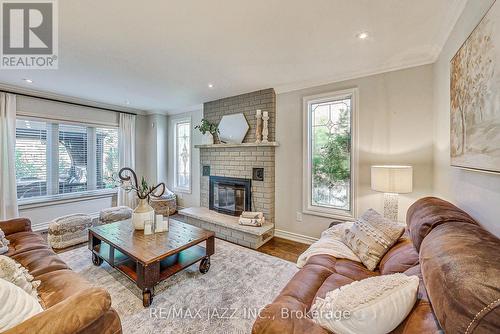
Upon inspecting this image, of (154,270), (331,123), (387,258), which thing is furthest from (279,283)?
(331,123)

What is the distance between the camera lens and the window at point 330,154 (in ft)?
9.41

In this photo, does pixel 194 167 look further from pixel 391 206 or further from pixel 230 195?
pixel 391 206

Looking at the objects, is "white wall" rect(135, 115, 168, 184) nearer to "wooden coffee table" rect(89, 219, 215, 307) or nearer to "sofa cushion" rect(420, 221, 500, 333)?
"wooden coffee table" rect(89, 219, 215, 307)

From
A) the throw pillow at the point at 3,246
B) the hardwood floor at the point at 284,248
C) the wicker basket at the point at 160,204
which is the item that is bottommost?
the hardwood floor at the point at 284,248

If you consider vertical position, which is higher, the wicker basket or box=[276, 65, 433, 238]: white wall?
box=[276, 65, 433, 238]: white wall

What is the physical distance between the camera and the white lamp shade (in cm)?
211

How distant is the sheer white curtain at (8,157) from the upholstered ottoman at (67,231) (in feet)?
3.45

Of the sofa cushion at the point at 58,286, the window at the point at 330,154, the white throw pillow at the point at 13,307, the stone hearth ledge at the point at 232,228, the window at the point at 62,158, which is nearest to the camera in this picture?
the white throw pillow at the point at 13,307

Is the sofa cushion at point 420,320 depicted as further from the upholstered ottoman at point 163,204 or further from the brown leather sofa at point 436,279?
the upholstered ottoman at point 163,204

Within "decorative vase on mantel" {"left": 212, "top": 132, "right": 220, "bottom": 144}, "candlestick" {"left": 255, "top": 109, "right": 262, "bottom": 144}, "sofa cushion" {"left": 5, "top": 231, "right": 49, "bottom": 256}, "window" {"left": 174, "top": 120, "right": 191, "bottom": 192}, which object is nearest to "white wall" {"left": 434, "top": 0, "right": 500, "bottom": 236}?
"candlestick" {"left": 255, "top": 109, "right": 262, "bottom": 144}

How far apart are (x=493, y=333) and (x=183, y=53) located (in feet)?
9.17

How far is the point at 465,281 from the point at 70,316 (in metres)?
1.57

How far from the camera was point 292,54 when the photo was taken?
230 centimetres

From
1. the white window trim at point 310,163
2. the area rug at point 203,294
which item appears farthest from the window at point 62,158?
the white window trim at point 310,163
